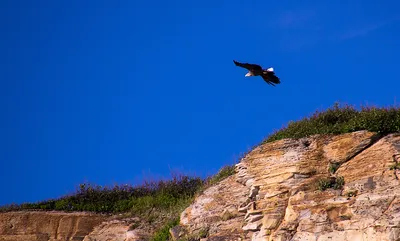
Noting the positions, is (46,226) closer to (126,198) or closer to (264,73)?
(126,198)

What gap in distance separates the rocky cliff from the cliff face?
3 centimetres

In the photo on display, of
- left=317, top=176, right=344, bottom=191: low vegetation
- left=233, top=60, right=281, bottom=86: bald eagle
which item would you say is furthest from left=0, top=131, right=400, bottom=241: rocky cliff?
left=233, top=60, right=281, bottom=86: bald eagle

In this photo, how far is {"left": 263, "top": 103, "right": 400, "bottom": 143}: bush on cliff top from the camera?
70.9 feet

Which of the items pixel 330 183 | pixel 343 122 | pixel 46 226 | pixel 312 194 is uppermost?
pixel 46 226

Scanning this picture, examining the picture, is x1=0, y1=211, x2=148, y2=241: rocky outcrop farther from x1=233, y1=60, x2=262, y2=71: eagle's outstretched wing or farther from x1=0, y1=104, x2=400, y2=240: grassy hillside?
x1=233, y1=60, x2=262, y2=71: eagle's outstretched wing

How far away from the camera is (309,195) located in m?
20.9

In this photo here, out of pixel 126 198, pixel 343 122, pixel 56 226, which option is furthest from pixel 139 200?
pixel 343 122

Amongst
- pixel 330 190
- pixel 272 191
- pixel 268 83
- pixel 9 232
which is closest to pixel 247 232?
pixel 272 191

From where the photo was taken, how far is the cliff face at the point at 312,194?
19.2m

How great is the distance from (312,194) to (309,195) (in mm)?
90

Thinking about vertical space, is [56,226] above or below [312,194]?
above

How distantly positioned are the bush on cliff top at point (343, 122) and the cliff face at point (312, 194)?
0.41 m

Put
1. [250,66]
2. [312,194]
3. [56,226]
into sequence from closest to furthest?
[312,194] → [250,66] → [56,226]

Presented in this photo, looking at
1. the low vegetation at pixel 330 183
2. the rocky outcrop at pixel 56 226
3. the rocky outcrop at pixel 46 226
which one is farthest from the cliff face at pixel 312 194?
the rocky outcrop at pixel 46 226
